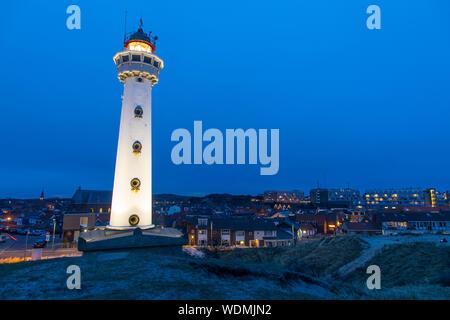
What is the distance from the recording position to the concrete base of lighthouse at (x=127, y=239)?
15461 mm

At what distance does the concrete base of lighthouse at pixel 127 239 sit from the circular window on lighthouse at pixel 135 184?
318 centimetres

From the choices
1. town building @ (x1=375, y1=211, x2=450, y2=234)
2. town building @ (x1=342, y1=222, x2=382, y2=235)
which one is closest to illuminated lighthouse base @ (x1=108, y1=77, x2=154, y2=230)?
town building @ (x1=342, y1=222, x2=382, y2=235)

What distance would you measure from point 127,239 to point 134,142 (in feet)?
24.3

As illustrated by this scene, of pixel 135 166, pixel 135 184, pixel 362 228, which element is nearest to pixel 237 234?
pixel 362 228

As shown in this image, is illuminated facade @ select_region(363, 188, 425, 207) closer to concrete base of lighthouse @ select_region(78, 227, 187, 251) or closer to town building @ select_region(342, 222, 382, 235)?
town building @ select_region(342, 222, 382, 235)

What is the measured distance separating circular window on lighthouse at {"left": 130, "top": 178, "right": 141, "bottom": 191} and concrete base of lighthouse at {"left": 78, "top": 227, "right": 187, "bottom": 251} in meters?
3.18

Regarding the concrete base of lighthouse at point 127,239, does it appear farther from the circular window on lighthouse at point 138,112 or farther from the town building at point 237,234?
the town building at point 237,234

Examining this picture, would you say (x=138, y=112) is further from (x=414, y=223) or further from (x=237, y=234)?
(x=414, y=223)

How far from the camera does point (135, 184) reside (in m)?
18.5

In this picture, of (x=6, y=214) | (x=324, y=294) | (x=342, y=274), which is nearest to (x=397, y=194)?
(x=342, y=274)

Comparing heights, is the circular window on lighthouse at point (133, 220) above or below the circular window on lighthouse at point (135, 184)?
below

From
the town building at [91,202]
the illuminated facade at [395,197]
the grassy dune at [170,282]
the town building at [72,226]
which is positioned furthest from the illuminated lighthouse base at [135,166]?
the illuminated facade at [395,197]

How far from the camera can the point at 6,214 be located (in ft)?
282

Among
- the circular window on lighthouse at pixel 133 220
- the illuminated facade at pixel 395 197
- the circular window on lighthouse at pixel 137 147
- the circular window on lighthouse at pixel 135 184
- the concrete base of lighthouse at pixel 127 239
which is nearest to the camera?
the concrete base of lighthouse at pixel 127 239
